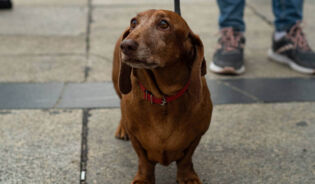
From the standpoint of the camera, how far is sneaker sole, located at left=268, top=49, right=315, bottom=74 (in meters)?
3.77

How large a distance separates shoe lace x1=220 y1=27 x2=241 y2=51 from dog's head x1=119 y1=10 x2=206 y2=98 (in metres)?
1.89

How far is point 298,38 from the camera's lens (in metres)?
3.90

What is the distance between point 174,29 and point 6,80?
2.12m

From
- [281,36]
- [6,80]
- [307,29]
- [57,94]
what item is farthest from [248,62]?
[6,80]

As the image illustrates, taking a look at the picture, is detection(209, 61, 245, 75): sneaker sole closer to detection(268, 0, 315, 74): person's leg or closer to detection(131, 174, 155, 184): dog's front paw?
detection(268, 0, 315, 74): person's leg

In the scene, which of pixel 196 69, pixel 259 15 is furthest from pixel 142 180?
pixel 259 15

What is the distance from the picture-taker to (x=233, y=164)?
8.10 feet

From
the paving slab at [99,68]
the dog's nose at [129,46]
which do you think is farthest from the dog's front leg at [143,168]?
the paving slab at [99,68]

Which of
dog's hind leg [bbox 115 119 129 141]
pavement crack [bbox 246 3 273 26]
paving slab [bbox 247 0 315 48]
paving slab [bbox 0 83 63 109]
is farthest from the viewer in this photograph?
pavement crack [bbox 246 3 273 26]

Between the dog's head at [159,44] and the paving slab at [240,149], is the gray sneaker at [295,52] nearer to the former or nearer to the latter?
the paving slab at [240,149]

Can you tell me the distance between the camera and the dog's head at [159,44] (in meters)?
1.76

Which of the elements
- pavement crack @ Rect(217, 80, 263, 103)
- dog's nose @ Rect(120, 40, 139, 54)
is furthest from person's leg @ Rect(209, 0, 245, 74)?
dog's nose @ Rect(120, 40, 139, 54)

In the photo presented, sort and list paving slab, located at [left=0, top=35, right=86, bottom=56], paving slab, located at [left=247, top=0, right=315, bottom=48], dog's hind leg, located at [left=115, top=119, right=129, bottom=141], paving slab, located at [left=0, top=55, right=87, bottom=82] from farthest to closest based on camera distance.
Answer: paving slab, located at [left=247, top=0, right=315, bottom=48]
paving slab, located at [left=0, top=35, right=86, bottom=56]
paving slab, located at [left=0, top=55, right=87, bottom=82]
dog's hind leg, located at [left=115, top=119, right=129, bottom=141]

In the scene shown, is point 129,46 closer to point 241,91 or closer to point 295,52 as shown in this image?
point 241,91
